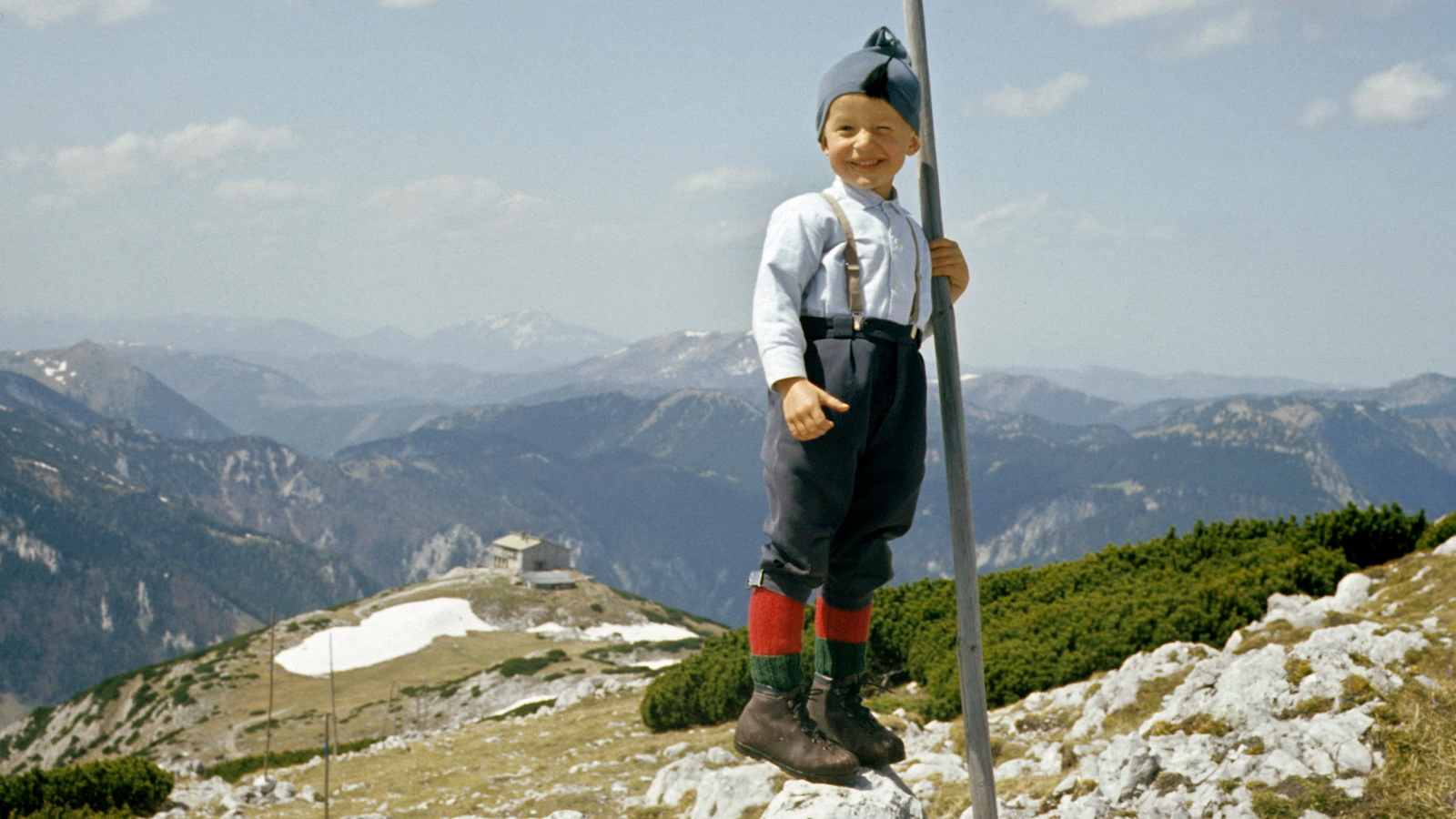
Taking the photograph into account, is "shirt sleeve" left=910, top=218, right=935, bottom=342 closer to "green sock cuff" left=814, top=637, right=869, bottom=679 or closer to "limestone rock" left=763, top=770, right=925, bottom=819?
"green sock cuff" left=814, top=637, right=869, bottom=679

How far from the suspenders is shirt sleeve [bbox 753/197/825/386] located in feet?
0.42

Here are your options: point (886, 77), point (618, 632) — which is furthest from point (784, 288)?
point (618, 632)

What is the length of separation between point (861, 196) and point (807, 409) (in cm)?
131

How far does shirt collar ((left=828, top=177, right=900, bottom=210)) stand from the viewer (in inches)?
223

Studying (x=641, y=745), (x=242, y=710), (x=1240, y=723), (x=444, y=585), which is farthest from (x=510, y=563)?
(x=1240, y=723)

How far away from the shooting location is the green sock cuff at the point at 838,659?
5926 mm

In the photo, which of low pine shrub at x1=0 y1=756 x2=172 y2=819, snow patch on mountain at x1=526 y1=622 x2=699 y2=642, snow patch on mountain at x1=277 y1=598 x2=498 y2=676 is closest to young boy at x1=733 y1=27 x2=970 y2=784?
low pine shrub at x1=0 y1=756 x2=172 y2=819

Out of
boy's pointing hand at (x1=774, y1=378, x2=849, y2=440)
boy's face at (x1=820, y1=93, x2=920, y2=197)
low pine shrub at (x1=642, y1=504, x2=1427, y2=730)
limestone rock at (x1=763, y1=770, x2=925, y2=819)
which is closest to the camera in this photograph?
boy's pointing hand at (x1=774, y1=378, x2=849, y2=440)

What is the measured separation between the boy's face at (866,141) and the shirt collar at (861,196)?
0.08ft

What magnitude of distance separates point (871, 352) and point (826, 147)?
1176mm

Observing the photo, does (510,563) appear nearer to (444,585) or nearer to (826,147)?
(444,585)

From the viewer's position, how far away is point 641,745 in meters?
17.1

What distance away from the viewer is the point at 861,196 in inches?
224

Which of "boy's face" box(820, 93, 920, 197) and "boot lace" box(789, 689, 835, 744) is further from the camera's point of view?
"boot lace" box(789, 689, 835, 744)
